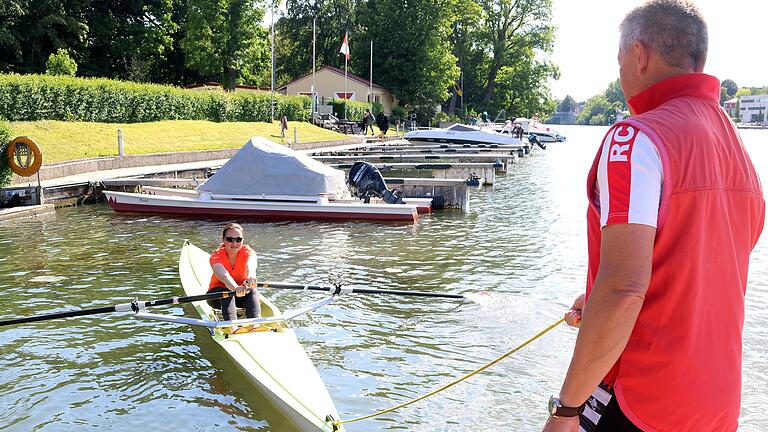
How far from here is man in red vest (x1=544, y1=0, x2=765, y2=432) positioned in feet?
6.58

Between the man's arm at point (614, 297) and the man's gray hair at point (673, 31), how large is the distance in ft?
2.03

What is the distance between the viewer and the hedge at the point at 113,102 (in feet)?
90.9

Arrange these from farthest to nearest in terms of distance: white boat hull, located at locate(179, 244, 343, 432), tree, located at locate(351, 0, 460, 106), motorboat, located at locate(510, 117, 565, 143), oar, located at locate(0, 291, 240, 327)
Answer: tree, located at locate(351, 0, 460, 106) → motorboat, located at locate(510, 117, 565, 143) → oar, located at locate(0, 291, 240, 327) → white boat hull, located at locate(179, 244, 343, 432)

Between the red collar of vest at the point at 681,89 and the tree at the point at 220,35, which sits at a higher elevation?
the tree at the point at 220,35

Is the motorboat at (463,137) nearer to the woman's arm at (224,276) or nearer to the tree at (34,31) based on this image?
the tree at (34,31)

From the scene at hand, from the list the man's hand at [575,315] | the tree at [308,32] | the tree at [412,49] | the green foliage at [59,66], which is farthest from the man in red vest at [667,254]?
the tree at [308,32]

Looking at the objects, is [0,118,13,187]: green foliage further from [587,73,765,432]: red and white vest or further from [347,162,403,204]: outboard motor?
[587,73,765,432]: red and white vest

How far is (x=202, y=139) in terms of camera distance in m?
35.9

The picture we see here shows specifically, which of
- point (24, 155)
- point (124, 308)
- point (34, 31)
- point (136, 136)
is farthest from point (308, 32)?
point (124, 308)

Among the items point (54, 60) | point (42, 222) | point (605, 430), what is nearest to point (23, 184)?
point (42, 222)

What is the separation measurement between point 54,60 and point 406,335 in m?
33.0

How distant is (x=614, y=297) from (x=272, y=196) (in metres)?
16.8

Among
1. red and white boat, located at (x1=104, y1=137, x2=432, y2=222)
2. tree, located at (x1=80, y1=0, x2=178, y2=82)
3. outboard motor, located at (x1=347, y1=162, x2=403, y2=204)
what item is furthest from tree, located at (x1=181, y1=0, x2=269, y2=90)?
outboard motor, located at (x1=347, y1=162, x2=403, y2=204)

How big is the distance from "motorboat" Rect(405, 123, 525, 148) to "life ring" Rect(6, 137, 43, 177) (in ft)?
102
